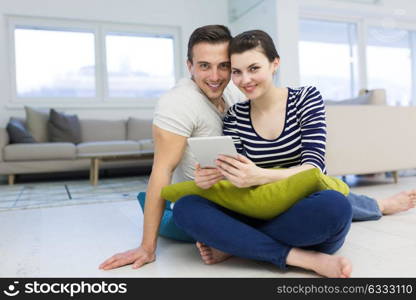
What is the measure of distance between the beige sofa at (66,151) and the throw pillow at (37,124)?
381 mm

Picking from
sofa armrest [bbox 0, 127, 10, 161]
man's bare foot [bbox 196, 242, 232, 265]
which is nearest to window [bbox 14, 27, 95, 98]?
sofa armrest [bbox 0, 127, 10, 161]

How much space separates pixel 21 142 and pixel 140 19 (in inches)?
101

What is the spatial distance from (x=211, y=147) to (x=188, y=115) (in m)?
0.29

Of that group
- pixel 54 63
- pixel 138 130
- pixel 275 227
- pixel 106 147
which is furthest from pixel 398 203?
pixel 54 63

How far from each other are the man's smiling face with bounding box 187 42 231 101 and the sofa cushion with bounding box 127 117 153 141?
4.10 metres

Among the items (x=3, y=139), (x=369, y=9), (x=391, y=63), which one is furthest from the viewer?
(x=391, y=63)

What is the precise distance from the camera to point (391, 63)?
6875mm

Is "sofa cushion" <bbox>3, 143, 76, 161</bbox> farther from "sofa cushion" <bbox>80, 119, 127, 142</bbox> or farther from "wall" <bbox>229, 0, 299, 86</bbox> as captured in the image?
"wall" <bbox>229, 0, 299, 86</bbox>

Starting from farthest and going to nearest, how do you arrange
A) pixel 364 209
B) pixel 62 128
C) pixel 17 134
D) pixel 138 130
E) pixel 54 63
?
pixel 54 63, pixel 138 130, pixel 62 128, pixel 17 134, pixel 364 209

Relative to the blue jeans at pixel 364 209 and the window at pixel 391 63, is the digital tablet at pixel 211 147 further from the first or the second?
the window at pixel 391 63

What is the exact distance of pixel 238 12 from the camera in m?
6.05

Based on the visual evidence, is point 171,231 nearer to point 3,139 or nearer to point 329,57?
point 3,139

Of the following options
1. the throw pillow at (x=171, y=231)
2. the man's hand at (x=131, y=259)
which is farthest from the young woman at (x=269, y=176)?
the throw pillow at (x=171, y=231)

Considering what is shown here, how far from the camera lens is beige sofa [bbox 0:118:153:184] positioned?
14.4 feet
